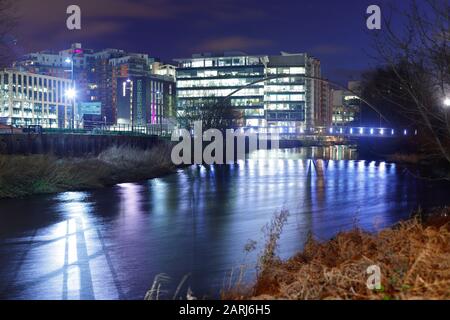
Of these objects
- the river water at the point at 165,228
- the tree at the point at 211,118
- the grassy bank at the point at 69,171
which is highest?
the tree at the point at 211,118

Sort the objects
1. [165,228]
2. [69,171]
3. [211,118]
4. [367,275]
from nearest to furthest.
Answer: [367,275] → [165,228] → [69,171] → [211,118]

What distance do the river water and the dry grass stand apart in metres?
2.07

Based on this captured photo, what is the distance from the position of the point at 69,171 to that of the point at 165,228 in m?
18.3

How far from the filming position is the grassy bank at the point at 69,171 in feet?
115

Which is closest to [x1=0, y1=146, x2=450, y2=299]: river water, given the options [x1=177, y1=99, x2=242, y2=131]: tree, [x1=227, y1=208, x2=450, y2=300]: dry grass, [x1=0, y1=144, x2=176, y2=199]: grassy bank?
[x1=0, y1=144, x2=176, y2=199]: grassy bank

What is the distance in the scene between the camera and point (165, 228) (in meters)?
24.5

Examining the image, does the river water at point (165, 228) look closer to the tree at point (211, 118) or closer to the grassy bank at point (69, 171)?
the grassy bank at point (69, 171)

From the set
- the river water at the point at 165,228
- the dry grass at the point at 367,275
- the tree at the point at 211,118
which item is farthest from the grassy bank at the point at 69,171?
the tree at the point at 211,118

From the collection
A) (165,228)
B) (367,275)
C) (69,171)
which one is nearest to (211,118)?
(69,171)

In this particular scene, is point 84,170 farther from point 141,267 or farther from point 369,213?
point 141,267

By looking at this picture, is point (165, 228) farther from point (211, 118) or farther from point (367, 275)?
point (211, 118)

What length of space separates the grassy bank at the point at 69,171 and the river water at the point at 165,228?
137cm

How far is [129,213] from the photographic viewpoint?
29.0m

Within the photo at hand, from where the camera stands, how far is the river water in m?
14.8
